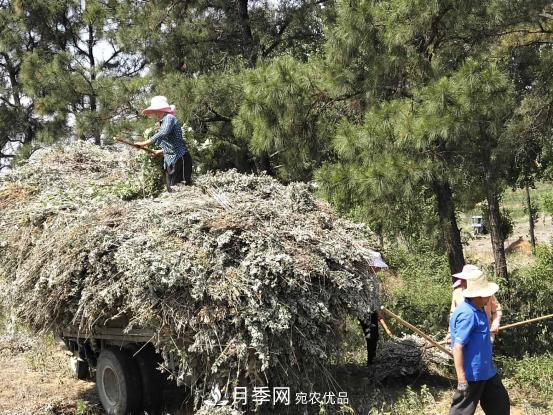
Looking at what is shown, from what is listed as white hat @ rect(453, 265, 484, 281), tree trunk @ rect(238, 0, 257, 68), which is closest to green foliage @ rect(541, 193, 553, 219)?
tree trunk @ rect(238, 0, 257, 68)

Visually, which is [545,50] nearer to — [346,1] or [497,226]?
[346,1]

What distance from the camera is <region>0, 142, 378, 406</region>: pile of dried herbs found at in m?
4.41

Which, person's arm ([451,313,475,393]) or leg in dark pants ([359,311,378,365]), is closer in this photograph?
person's arm ([451,313,475,393])

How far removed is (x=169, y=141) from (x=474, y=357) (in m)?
3.63

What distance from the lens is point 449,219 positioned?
7.78 m

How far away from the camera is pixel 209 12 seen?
1191 centimetres

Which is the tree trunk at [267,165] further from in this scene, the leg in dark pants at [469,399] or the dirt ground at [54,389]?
the leg in dark pants at [469,399]

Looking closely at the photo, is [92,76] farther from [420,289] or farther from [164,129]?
[164,129]

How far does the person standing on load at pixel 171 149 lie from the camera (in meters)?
6.29

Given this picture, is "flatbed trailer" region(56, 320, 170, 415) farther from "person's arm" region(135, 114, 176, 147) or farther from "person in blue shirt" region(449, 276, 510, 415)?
"person in blue shirt" region(449, 276, 510, 415)

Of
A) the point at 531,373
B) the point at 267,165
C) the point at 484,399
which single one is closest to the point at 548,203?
the point at 267,165

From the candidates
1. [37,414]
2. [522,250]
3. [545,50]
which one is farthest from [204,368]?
[522,250]

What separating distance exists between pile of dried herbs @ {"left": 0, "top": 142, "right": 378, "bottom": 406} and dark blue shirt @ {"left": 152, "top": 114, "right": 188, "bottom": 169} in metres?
0.69

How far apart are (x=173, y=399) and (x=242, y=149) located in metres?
5.65
